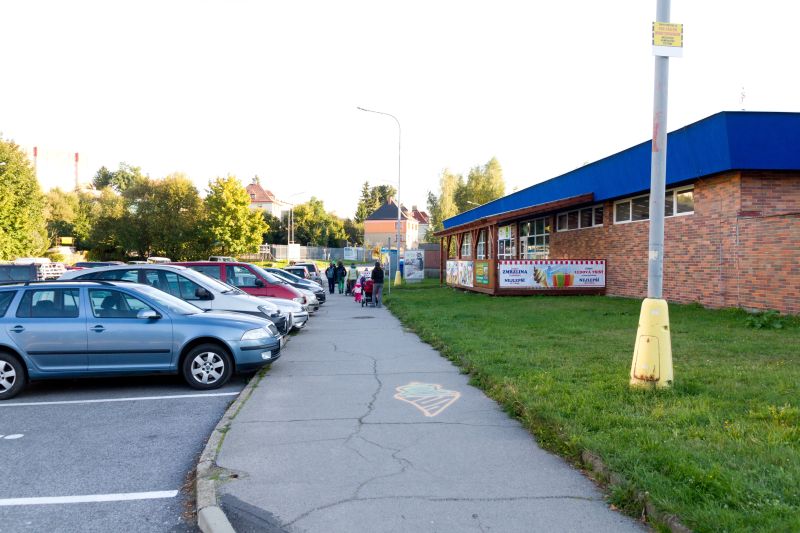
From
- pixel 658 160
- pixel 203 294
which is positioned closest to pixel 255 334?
pixel 203 294

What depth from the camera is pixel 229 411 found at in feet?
22.7

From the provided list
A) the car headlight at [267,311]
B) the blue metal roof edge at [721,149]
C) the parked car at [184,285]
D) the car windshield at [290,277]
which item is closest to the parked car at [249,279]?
the car headlight at [267,311]

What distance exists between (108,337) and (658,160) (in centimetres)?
710

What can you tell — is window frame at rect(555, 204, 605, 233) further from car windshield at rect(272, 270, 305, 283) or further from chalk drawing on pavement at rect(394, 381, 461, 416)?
chalk drawing on pavement at rect(394, 381, 461, 416)

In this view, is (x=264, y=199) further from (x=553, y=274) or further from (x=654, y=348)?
(x=654, y=348)

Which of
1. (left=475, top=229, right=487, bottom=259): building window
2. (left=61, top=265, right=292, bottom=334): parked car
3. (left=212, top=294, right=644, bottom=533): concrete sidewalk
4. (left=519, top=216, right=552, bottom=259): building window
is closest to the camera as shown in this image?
(left=212, top=294, right=644, bottom=533): concrete sidewalk

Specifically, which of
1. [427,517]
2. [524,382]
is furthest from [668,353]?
[427,517]

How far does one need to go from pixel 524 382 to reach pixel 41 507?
4940 mm

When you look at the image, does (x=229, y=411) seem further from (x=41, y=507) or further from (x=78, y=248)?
(x=78, y=248)

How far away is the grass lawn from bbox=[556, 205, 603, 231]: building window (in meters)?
11.5

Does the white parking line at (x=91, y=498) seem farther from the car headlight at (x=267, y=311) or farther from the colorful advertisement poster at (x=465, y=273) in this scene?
the colorful advertisement poster at (x=465, y=273)

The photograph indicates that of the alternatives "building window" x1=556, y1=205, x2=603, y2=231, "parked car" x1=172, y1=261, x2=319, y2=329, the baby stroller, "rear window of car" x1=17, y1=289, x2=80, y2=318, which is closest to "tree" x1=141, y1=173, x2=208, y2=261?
the baby stroller

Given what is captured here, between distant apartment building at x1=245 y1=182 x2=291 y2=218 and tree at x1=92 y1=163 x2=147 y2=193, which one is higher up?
tree at x1=92 y1=163 x2=147 y2=193

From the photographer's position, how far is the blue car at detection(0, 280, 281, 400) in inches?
321
